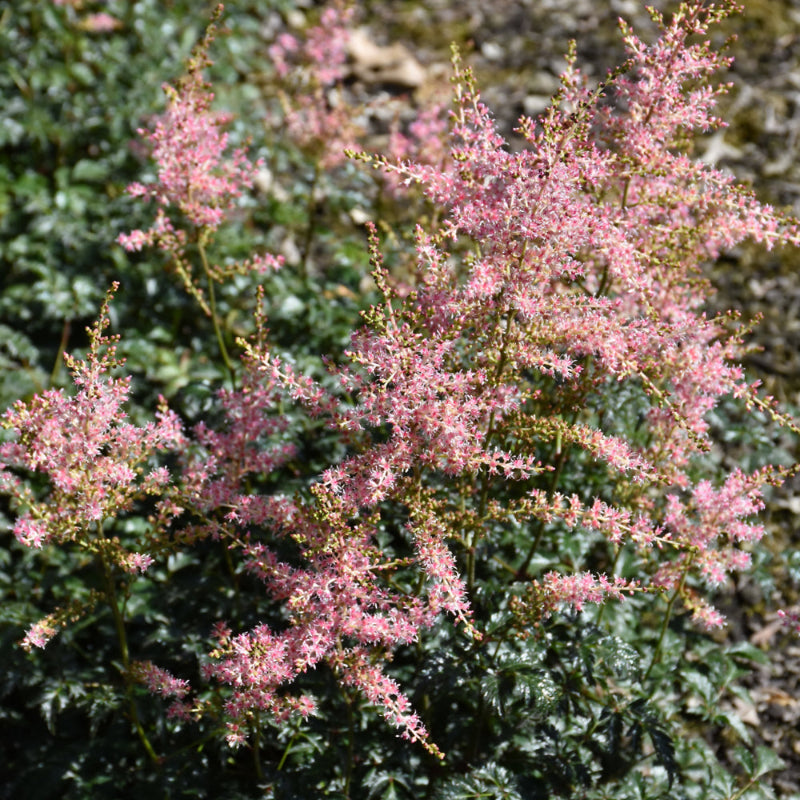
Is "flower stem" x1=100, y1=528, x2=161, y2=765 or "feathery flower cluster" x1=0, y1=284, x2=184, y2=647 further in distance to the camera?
"flower stem" x1=100, y1=528, x2=161, y2=765

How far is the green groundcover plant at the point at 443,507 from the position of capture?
2.83 m

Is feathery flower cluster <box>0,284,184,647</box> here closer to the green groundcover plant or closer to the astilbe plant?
the green groundcover plant

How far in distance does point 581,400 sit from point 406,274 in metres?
1.68

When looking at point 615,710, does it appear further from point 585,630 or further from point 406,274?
point 406,274

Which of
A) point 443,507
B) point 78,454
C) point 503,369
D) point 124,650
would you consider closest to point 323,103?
point 503,369

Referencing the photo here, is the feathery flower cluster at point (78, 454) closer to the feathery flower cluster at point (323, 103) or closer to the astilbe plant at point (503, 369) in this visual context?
the astilbe plant at point (503, 369)

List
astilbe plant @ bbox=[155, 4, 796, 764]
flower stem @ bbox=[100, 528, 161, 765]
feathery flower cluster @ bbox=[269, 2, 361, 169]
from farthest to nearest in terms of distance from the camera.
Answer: feathery flower cluster @ bbox=[269, 2, 361, 169] → flower stem @ bbox=[100, 528, 161, 765] → astilbe plant @ bbox=[155, 4, 796, 764]

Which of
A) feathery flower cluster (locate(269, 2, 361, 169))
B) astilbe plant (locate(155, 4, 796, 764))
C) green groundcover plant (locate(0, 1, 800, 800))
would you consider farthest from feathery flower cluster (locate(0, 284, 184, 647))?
feathery flower cluster (locate(269, 2, 361, 169))

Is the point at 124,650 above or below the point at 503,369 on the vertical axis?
below

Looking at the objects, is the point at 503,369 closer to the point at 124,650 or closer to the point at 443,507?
the point at 443,507

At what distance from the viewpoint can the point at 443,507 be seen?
3225 millimetres

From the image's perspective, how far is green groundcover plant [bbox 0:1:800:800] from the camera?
2828 millimetres

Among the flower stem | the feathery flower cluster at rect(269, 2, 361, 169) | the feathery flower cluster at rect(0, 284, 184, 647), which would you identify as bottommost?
the flower stem

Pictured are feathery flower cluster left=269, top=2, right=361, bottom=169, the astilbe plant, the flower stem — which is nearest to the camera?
the astilbe plant
